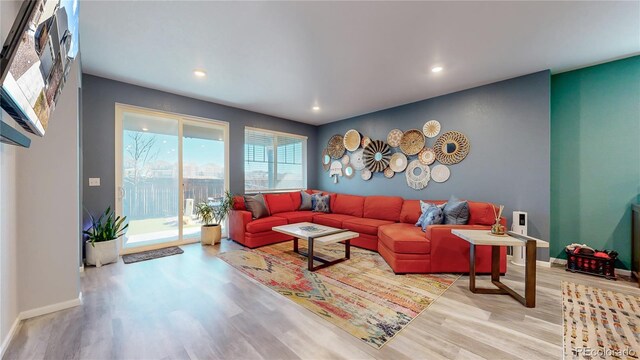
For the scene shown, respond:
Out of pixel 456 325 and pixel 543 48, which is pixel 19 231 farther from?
pixel 543 48

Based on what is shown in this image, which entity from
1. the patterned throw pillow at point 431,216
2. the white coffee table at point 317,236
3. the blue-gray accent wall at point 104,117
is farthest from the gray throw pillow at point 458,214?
the blue-gray accent wall at point 104,117

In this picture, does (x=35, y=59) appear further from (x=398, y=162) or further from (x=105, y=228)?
(x=398, y=162)

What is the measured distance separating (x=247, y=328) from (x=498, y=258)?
8.87 feet

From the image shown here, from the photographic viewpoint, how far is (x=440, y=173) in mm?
4047

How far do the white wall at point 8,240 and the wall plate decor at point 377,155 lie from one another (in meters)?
4.65

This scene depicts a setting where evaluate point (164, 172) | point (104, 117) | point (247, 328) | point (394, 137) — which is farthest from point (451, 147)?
point (104, 117)

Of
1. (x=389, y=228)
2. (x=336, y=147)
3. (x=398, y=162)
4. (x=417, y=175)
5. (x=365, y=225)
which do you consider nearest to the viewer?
(x=389, y=228)

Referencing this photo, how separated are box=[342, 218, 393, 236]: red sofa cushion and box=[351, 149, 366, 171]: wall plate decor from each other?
4.77ft

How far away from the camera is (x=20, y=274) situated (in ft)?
6.33

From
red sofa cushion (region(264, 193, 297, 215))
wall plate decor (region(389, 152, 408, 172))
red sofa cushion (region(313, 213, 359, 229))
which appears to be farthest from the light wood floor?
wall plate decor (region(389, 152, 408, 172))

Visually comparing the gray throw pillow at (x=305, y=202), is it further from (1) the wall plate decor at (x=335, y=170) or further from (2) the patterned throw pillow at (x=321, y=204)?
(1) the wall plate decor at (x=335, y=170)

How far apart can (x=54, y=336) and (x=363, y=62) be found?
382 cm

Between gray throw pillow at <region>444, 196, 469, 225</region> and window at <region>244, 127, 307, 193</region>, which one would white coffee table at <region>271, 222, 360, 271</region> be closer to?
gray throw pillow at <region>444, 196, 469, 225</region>

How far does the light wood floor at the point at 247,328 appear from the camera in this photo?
1.60 m
